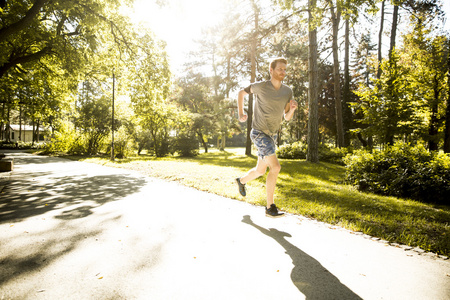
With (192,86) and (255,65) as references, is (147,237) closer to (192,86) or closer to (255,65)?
(255,65)

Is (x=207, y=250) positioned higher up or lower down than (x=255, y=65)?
lower down

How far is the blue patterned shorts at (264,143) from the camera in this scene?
11.9 ft

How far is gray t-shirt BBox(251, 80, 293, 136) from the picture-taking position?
143 inches

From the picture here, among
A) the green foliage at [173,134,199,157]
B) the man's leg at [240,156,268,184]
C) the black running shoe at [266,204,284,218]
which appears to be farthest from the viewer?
the green foliage at [173,134,199,157]

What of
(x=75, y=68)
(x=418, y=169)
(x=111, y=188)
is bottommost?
(x=111, y=188)

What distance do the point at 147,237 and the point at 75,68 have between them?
11340 mm

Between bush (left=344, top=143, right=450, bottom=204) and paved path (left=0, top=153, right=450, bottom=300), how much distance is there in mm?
4266

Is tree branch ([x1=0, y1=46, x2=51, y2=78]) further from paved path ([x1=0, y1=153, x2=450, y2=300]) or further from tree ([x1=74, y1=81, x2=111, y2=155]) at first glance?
tree ([x1=74, y1=81, x2=111, y2=155])

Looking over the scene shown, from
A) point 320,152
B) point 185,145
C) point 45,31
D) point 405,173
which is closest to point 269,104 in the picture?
point 405,173

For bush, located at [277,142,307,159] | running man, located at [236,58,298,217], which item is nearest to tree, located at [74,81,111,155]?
bush, located at [277,142,307,159]

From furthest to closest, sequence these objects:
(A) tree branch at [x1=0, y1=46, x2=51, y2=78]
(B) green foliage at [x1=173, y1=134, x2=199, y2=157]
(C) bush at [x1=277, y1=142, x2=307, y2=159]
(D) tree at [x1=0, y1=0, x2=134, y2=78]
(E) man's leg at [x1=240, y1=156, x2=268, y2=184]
Answer: (B) green foliage at [x1=173, y1=134, x2=199, y2=157], (C) bush at [x1=277, y1=142, x2=307, y2=159], (A) tree branch at [x1=0, y1=46, x2=51, y2=78], (D) tree at [x1=0, y1=0, x2=134, y2=78], (E) man's leg at [x1=240, y1=156, x2=268, y2=184]

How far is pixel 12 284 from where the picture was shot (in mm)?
1902

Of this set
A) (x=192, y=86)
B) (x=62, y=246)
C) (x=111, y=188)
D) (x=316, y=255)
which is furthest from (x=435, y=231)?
(x=192, y=86)

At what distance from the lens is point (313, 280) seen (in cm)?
205
